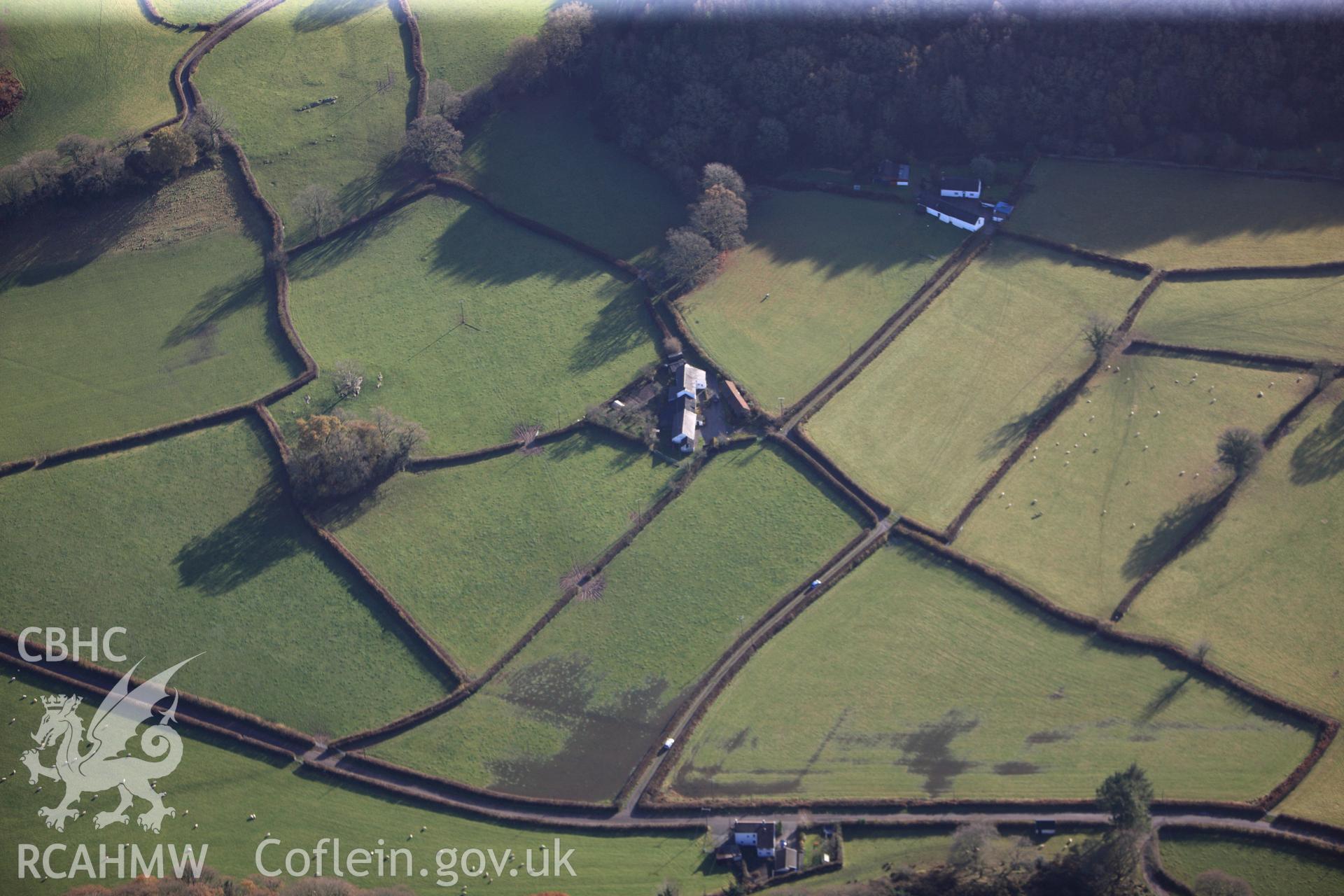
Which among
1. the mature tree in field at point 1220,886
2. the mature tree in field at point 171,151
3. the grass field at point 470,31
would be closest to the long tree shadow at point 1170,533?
the mature tree in field at point 1220,886

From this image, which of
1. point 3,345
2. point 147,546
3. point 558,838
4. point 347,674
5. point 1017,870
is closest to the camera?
point 1017,870

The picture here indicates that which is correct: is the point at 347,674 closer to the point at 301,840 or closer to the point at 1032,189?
the point at 301,840

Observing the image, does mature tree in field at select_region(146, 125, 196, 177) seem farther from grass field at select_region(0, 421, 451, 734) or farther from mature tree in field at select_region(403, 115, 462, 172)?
grass field at select_region(0, 421, 451, 734)

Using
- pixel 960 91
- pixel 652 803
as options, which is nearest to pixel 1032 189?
pixel 960 91

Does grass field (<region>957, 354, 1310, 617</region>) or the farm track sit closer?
the farm track

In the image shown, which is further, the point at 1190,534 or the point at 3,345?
the point at 3,345

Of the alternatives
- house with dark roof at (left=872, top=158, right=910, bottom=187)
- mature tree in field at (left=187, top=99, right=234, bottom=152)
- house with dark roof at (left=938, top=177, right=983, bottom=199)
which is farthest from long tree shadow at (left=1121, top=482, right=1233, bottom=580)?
mature tree in field at (left=187, top=99, right=234, bottom=152)
